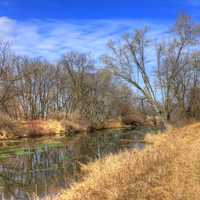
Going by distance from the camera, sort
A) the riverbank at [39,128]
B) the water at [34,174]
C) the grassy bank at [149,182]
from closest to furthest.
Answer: the grassy bank at [149,182] < the water at [34,174] < the riverbank at [39,128]

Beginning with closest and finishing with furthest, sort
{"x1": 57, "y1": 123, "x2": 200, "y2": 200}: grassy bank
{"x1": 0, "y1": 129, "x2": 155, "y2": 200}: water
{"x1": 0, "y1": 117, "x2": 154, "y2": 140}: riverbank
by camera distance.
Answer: {"x1": 57, "y1": 123, "x2": 200, "y2": 200}: grassy bank < {"x1": 0, "y1": 129, "x2": 155, "y2": 200}: water < {"x1": 0, "y1": 117, "x2": 154, "y2": 140}: riverbank

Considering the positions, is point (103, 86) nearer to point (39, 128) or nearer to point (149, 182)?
point (39, 128)

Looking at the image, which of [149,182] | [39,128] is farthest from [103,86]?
[149,182]

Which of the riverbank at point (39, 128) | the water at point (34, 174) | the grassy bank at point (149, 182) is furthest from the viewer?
the riverbank at point (39, 128)

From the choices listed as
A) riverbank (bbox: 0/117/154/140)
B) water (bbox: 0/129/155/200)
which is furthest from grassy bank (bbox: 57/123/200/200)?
riverbank (bbox: 0/117/154/140)

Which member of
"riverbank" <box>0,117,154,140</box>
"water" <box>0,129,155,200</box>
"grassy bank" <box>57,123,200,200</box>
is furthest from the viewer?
"riverbank" <box>0,117,154,140</box>

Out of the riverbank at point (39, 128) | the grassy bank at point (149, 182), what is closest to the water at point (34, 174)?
the grassy bank at point (149, 182)

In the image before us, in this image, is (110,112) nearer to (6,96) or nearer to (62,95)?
(62,95)

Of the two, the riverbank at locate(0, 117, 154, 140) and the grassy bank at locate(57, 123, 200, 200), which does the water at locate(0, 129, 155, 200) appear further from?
the riverbank at locate(0, 117, 154, 140)

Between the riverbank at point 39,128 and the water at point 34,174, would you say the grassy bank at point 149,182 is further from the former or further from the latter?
the riverbank at point 39,128

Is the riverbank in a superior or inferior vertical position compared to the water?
superior

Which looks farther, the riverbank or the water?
the riverbank

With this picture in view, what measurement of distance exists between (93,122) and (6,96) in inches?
588

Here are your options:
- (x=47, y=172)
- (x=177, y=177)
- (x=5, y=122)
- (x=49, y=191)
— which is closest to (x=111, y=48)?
(x=5, y=122)
